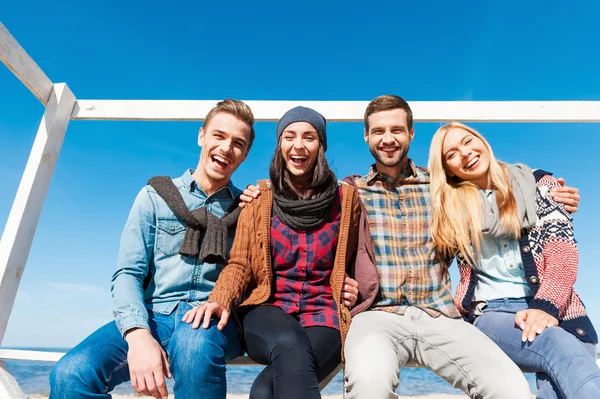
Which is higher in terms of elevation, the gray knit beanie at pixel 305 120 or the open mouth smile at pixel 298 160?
the gray knit beanie at pixel 305 120

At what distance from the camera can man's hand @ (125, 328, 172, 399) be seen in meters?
1.29

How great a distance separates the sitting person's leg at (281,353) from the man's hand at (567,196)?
1267mm

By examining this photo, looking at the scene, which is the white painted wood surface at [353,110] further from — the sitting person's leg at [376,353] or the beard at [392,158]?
the sitting person's leg at [376,353]

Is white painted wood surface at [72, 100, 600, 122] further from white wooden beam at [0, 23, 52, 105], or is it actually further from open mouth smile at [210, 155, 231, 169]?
open mouth smile at [210, 155, 231, 169]

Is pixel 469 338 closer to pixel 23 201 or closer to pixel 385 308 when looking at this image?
pixel 385 308

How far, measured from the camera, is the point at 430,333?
1607 mm

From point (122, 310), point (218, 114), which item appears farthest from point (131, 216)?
point (218, 114)

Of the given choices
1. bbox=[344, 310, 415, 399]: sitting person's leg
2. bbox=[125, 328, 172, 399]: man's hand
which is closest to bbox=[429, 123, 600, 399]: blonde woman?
bbox=[344, 310, 415, 399]: sitting person's leg

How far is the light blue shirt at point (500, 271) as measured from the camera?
5.88 feet

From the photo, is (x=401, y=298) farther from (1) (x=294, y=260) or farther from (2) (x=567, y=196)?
(2) (x=567, y=196)

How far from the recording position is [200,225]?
1805 mm

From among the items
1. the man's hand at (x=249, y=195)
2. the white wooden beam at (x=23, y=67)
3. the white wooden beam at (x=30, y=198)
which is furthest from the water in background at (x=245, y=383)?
the man's hand at (x=249, y=195)

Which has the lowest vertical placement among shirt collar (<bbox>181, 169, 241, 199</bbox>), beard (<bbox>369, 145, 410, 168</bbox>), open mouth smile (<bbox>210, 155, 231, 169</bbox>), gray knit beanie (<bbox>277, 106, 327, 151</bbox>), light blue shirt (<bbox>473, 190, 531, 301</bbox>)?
light blue shirt (<bbox>473, 190, 531, 301</bbox>)

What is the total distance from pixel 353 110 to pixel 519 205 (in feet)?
3.02
